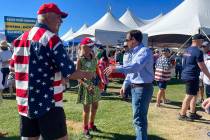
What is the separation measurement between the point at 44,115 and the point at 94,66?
282cm

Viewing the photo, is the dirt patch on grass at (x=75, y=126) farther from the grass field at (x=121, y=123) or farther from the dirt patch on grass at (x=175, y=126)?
the dirt patch on grass at (x=175, y=126)

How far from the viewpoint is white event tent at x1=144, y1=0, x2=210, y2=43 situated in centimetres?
1803

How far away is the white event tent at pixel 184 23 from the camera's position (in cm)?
1803

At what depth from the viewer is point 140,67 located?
501 centimetres

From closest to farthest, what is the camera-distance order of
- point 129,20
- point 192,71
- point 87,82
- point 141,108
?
point 141,108
point 87,82
point 192,71
point 129,20

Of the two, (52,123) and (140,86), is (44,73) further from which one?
(140,86)

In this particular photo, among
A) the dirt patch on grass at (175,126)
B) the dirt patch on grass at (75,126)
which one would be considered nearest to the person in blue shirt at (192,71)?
the dirt patch on grass at (175,126)

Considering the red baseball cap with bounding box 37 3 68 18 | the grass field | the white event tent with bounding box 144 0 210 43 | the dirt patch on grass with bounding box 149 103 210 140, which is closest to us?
the red baseball cap with bounding box 37 3 68 18

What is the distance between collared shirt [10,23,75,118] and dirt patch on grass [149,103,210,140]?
12.3 feet

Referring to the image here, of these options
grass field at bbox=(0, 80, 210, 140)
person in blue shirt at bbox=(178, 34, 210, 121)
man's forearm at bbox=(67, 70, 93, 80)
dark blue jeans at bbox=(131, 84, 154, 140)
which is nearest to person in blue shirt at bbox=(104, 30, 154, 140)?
dark blue jeans at bbox=(131, 84, 154, 140)

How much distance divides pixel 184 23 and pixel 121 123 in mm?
12105

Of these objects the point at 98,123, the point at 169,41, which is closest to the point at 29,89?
the point at 98,123

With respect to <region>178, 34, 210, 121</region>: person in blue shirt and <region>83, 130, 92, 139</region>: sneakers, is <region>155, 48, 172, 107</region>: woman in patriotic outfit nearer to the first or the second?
<region>178, 34, 210, 121</region>: person in blue shirt

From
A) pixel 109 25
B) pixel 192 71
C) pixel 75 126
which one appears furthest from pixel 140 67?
pixel 109 25
